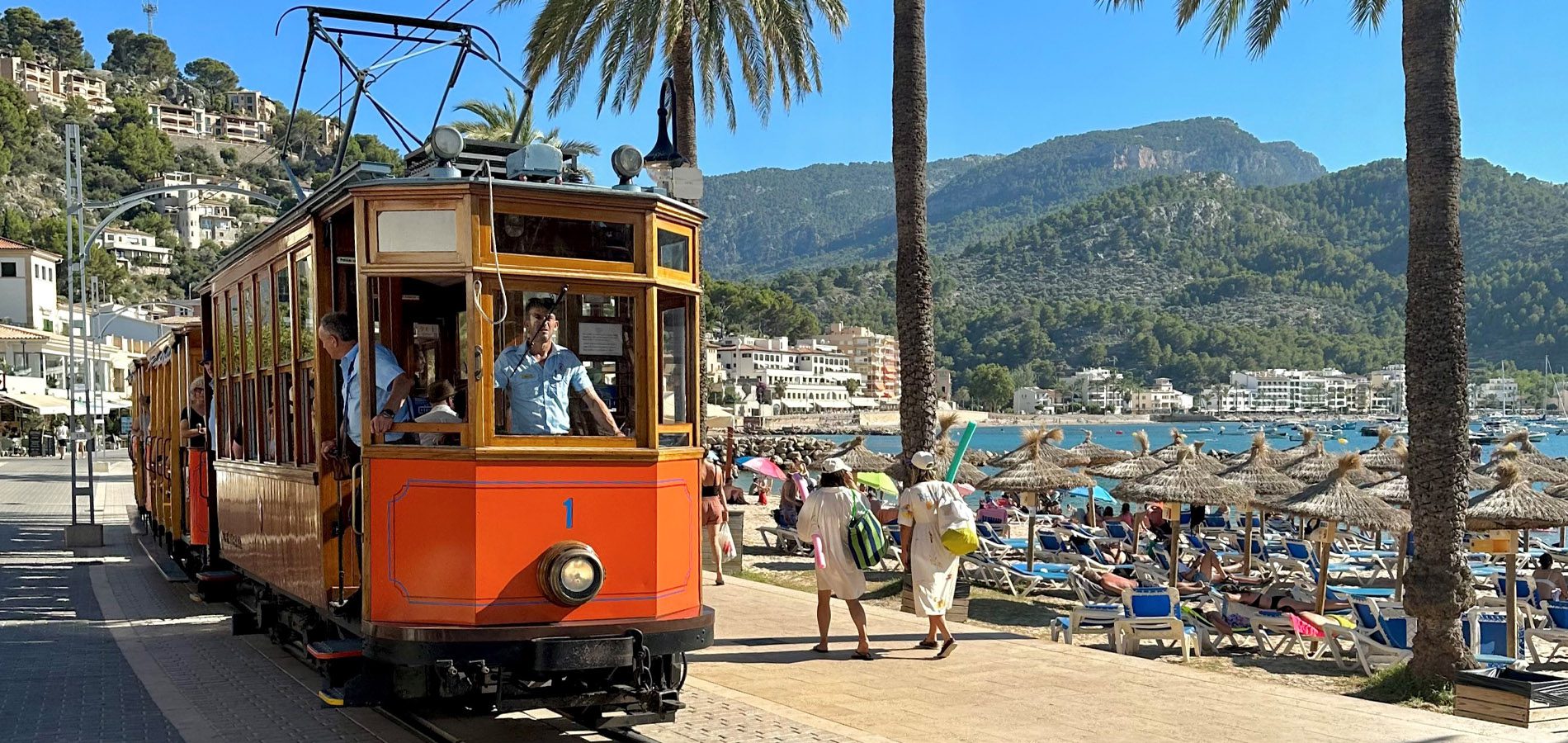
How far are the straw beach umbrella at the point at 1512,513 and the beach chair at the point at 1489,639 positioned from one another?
0.25 metres

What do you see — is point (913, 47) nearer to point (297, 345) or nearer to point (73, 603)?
point (297, 345)

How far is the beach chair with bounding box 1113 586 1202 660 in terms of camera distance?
13.6 meters

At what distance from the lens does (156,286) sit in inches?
5202

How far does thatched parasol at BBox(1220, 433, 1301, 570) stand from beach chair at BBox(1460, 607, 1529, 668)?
5.99m

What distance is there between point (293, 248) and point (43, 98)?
19587cm

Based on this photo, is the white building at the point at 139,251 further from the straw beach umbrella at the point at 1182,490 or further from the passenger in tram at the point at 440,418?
the passenger in tram at the point at 440,418

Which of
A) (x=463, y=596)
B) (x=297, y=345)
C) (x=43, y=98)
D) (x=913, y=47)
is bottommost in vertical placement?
(x=463, y=596)

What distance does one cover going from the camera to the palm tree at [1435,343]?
39.1ft

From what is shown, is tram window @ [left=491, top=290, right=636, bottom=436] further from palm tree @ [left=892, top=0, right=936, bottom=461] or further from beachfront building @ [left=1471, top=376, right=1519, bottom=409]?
beachfront building @ [left=1471, top=376, right=1519, bottom=409]

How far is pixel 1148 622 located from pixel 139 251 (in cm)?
14887

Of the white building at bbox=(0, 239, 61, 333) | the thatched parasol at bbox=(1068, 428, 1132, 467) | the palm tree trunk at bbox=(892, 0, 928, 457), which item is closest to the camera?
the palm tree trunk at bbox=(892, 0, 928, 457)

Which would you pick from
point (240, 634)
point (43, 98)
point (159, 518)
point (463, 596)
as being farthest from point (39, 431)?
point (43, 98)

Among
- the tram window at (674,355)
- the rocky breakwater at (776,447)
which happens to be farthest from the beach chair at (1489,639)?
the rocky breakwater at (776,447)

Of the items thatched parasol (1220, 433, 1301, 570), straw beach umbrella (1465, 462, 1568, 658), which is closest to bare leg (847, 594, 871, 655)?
straw beach umbrella (1465, 462, 1568, 658)
